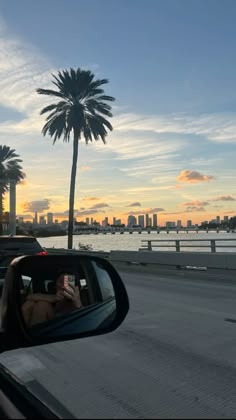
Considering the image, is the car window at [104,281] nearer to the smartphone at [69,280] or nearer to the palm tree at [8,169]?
the smartphone at [69,280]

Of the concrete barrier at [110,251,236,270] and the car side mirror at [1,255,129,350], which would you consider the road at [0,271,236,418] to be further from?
the concrete barrier at [110,251,236,270]

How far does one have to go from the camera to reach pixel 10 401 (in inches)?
149

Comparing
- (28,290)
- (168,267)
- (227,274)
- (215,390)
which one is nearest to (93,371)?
(215,390)

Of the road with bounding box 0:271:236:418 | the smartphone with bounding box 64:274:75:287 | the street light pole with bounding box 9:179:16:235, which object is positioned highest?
the street light pole with bounding box 9:179:16:235

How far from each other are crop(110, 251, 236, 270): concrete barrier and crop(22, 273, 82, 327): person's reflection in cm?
1507

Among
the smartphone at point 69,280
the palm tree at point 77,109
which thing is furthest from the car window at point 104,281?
the palm tree at point 77,109

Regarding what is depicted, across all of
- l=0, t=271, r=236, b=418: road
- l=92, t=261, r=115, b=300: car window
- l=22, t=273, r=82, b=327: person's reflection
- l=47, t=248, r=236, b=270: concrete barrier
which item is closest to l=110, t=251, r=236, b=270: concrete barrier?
l=47, t=248, r=236, b=270: concrete barrier

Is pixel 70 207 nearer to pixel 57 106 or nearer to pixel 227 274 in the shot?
pixel 57 106

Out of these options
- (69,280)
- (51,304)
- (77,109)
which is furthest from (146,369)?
(77,109)

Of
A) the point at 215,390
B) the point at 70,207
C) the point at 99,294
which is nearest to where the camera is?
the point at 99,294

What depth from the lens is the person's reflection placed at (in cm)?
286

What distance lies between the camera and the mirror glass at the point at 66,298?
2883 millimetres

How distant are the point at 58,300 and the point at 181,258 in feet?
56.9

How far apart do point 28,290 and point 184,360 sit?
3278 mm
